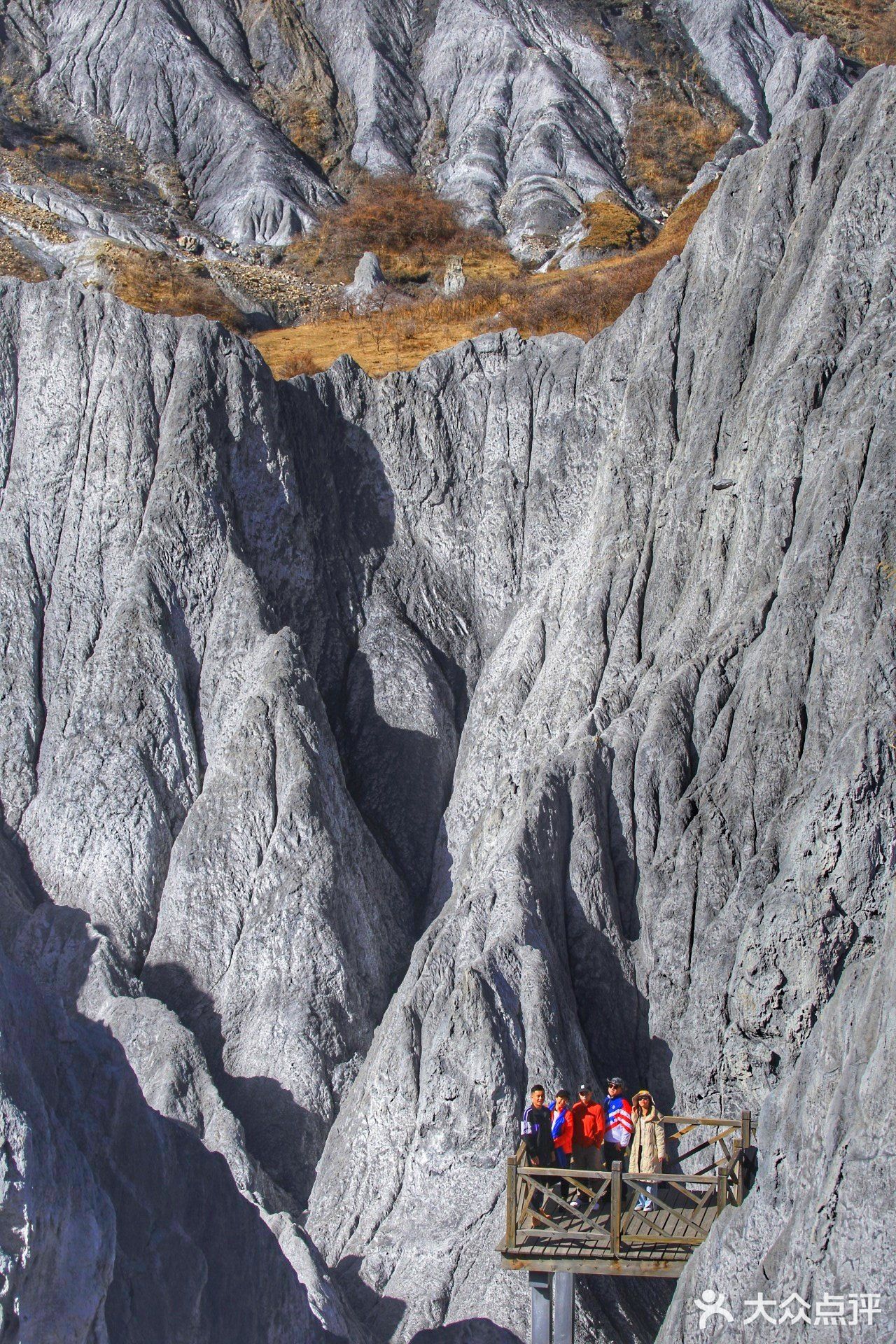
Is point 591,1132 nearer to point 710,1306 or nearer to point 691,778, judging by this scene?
point 710,1306

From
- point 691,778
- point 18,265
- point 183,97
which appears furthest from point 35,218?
point 691,778

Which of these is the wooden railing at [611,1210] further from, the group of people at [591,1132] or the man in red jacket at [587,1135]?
the man in red jacket at [587,1135]

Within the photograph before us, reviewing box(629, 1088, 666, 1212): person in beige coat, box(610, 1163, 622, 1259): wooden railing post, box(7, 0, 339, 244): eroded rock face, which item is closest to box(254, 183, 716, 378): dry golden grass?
box(7, 0, 339, 244): eroded rock face

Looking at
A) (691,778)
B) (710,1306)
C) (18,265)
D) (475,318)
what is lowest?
(710,1306)

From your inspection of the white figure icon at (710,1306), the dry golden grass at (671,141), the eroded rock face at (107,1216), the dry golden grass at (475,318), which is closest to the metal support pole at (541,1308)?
the white figure icon at (710,1306)

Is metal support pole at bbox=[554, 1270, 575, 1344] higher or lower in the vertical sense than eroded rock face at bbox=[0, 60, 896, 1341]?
lower

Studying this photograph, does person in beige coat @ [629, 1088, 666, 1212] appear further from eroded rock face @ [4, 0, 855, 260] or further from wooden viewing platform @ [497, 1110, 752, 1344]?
eroded rock face @ [4, 0, 855, 260]
